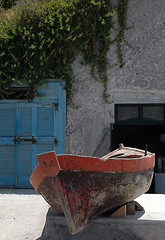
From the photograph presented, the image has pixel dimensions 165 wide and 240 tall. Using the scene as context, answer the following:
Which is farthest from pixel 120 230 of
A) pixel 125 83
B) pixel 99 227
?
pixel 125 83

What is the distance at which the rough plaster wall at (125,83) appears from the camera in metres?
7.00

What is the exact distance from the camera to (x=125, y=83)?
23.3 feet

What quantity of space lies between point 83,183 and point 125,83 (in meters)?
4.34

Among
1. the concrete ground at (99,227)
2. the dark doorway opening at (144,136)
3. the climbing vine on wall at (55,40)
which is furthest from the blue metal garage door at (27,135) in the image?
the dark doorway opening at (144,136)

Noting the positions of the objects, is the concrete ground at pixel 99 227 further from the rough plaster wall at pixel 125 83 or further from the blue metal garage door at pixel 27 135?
the rough plaster wall at pixel 125 83

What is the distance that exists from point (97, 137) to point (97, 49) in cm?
216

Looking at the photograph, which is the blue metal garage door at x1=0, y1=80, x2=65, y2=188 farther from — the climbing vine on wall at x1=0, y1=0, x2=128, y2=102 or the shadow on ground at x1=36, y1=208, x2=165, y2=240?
the shadow on ground at x1=36, y1=208, x2=165, y2=240

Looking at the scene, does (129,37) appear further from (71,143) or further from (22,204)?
(22,204)

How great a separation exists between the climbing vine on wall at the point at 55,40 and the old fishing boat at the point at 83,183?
372 centimetres

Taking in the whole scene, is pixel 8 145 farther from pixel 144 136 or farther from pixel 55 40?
pixel 144 136

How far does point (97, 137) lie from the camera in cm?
700

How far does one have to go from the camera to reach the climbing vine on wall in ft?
22.4

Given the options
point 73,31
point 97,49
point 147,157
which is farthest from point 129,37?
point 147,157

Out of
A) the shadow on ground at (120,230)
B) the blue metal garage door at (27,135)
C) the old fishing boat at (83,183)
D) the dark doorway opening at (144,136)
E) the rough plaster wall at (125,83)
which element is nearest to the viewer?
the old fishing boat at (83,183)
